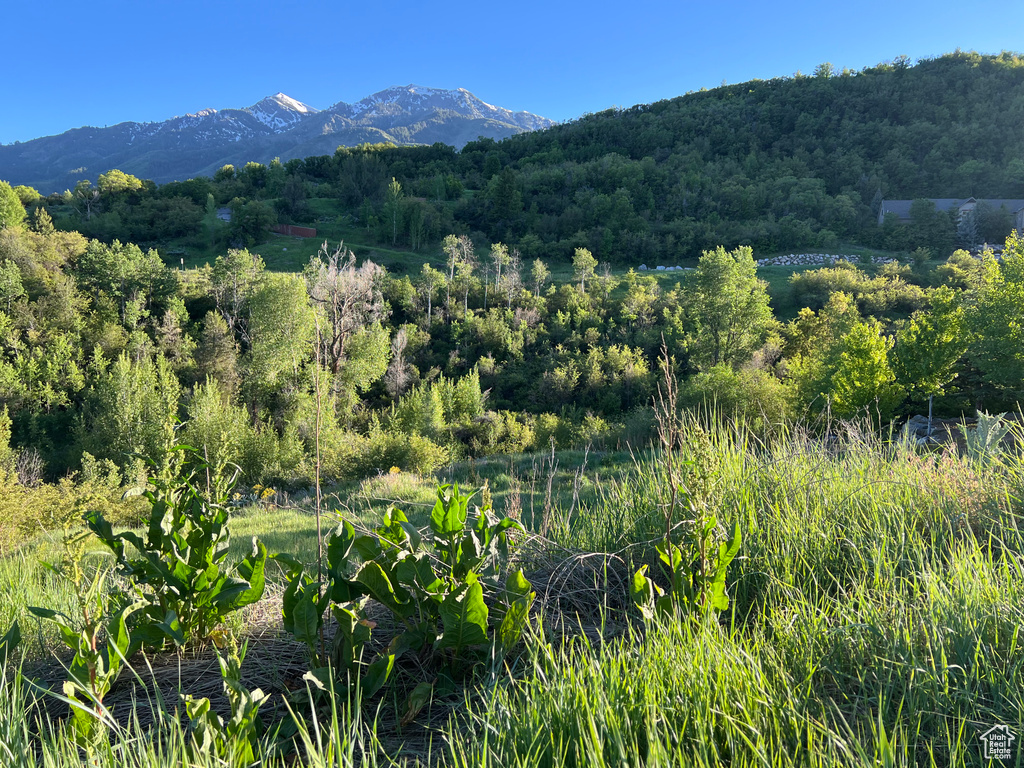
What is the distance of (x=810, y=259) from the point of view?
52.2m

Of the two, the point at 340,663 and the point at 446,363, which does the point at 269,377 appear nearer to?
the point at 446,363

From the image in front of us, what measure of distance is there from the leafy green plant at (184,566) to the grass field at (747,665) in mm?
201

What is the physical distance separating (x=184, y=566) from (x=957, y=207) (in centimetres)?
7984

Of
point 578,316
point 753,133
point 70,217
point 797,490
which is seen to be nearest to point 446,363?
point 578,316

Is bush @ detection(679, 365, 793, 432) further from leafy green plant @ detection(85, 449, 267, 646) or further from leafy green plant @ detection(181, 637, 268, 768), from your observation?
leafy green plant @ detection(181, 637, 268, 768)

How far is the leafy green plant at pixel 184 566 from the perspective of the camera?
5.54ft

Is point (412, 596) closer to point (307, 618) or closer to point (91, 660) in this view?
point (307, 618)

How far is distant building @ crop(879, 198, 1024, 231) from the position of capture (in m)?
56.1

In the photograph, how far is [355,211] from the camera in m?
69.1

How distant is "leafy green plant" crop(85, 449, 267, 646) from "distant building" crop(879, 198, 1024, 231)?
75.6 m

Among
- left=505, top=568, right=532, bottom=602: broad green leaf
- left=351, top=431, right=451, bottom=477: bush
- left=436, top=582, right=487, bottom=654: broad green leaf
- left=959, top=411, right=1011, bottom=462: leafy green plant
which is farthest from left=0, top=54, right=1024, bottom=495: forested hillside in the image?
left=959, top=411, right=1011, bottom=462: leafy green plant

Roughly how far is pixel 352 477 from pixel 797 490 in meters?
17.7

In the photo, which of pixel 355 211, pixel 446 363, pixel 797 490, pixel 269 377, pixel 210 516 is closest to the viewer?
pixel 210 516

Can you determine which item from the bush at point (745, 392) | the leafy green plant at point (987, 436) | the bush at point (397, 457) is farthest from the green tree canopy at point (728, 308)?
the leafy green plant at point (987, 436)
